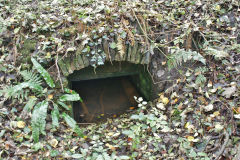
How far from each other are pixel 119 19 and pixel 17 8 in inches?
82.7

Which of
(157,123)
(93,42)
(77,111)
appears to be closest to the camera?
(157,123)

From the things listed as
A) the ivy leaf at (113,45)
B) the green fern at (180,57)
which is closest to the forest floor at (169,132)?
the green fern at (180,57)

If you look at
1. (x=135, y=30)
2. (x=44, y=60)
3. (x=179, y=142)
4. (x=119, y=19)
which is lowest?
(x=179, y=142)

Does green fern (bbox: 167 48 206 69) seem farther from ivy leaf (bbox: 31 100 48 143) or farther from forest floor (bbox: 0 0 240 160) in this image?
ivy leaf (bbox: 31 100 48 143)

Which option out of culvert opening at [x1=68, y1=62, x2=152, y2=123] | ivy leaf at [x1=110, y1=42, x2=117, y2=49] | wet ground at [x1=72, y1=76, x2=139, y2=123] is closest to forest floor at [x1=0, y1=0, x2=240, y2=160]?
ivy leaf at [x1=110, y1=42, x2=117, y2=49]

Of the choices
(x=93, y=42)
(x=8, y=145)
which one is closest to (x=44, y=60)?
(x=93, y=42)

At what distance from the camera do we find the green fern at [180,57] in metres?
3.51

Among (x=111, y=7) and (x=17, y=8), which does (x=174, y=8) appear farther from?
(x=17, y=8)

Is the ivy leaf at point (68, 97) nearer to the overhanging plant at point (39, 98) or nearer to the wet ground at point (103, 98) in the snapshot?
the overhanging plant at point (39, 98)

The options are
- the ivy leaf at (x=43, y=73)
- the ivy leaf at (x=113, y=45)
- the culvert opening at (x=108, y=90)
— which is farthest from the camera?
the culvert opening at (x=108, y=90)

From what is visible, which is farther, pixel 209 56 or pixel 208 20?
pixel 208 20

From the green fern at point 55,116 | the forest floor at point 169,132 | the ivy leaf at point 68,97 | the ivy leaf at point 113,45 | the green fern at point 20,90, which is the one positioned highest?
the ivy leaf at point 113,45

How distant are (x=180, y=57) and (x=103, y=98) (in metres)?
2.63

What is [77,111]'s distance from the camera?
5234 millimetres
